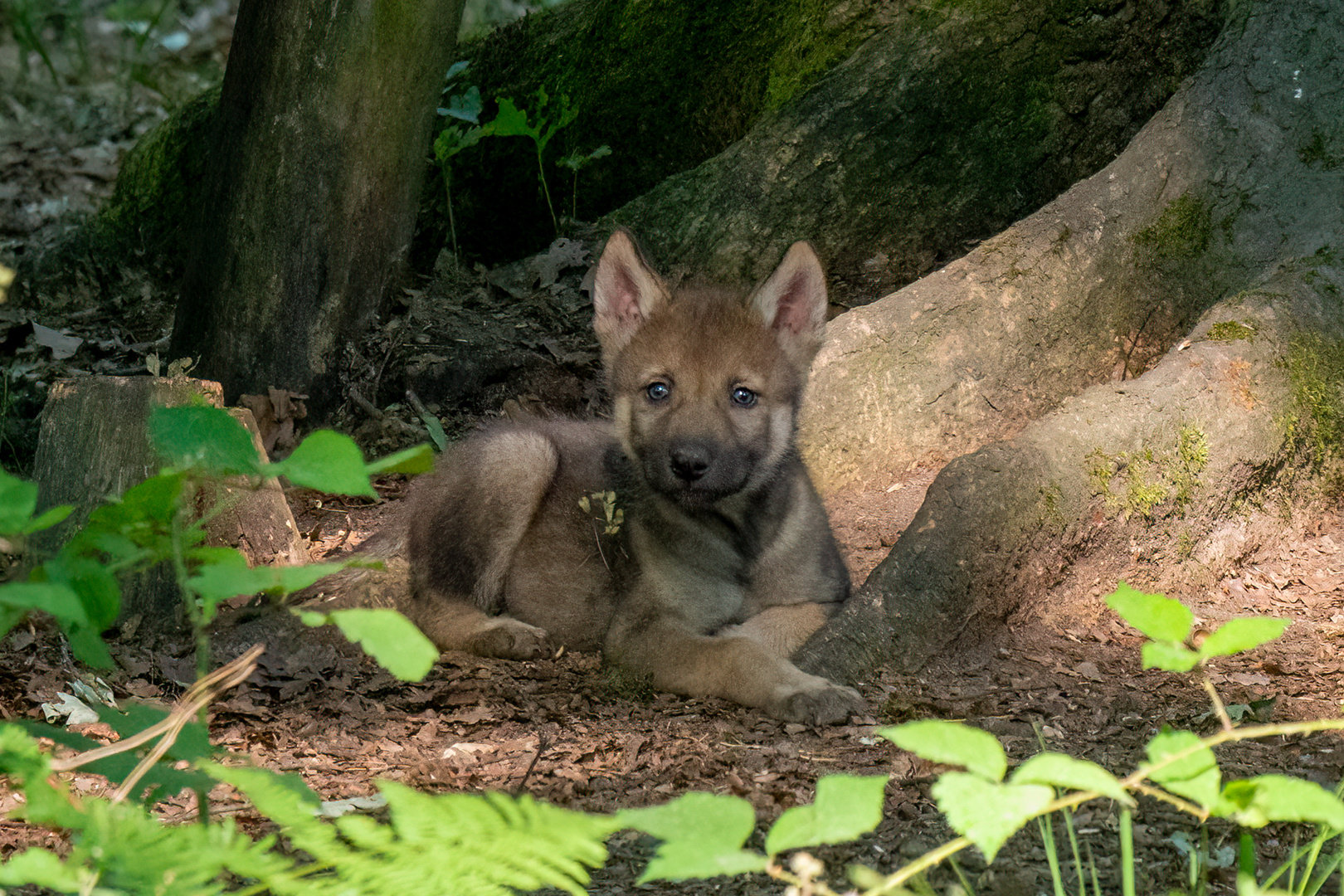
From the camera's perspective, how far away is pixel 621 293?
430 cm

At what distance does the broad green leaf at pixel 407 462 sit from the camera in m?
1.47

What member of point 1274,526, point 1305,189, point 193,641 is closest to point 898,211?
point 1305,189

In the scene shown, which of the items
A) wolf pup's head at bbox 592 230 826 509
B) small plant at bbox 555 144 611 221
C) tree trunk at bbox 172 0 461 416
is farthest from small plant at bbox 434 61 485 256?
wolf pup's head at bbox 592 230 826 509

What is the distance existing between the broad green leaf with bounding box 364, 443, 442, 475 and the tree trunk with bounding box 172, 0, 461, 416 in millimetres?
4001

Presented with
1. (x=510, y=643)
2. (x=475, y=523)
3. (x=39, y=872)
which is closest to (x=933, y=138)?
(x=475, y=523)

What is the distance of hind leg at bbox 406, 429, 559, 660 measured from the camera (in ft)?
14.7

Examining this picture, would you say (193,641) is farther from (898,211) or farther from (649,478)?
(898,211)

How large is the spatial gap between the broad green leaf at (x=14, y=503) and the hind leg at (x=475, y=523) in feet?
9.83

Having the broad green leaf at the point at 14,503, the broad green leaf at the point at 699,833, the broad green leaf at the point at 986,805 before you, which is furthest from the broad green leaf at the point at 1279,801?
the broad green leaf at the point at 14,503

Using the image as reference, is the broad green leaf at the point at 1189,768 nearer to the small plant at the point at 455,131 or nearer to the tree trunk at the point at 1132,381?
the tree trunk at the point at 1132,381

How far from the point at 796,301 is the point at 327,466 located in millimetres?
2947

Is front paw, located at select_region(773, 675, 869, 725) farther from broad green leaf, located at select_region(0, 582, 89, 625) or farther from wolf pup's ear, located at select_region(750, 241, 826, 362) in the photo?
broad green leaf, located at select_region(0, 582, 89, 625)

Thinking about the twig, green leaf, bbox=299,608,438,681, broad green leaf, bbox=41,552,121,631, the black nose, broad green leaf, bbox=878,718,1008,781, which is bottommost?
the black nose

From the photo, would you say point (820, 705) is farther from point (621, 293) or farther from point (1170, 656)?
point (1170, 656)
